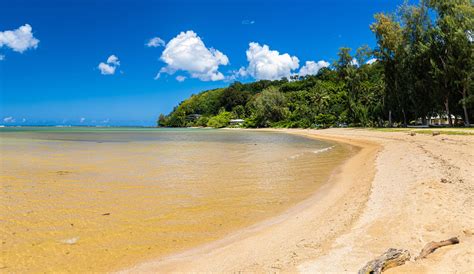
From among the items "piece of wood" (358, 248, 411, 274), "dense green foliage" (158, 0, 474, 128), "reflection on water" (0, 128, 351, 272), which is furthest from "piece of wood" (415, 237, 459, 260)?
"dense green foliage" (158, 0, 474, 128)

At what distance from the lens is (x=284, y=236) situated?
599 centimetres

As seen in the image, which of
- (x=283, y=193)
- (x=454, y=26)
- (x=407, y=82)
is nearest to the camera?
(x=283, y=193)

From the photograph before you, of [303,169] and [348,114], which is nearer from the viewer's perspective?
[303,169]

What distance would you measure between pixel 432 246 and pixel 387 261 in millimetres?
938

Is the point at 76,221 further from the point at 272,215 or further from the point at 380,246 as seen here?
the point at 380,246

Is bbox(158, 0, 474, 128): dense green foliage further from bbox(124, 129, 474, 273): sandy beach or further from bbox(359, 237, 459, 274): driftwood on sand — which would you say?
bbox(359, 237, 459, 274): driftwood on sand

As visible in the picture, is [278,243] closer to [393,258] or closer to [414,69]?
[393,258]

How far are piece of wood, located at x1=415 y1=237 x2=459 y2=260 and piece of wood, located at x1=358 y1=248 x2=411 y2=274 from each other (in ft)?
0.63

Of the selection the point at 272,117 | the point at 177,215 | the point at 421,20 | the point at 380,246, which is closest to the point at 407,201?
the point at 380,246

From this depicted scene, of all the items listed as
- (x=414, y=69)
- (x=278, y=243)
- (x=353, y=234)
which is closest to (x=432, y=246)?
(x=353, y=234)

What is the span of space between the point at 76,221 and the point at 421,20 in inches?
1930

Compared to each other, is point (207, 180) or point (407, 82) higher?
point (407, 82)

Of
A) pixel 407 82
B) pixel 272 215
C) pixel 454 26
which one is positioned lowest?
pixel 272 215

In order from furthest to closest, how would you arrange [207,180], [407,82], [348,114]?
[348,114] → [407,82] → [207,180]
